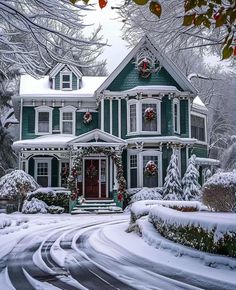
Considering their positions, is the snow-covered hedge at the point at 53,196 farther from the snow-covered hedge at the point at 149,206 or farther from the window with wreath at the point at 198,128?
the window with wreath at the point at 198,128

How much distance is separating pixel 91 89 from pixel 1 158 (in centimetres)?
1163

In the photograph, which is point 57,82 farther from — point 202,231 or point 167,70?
point 202,231

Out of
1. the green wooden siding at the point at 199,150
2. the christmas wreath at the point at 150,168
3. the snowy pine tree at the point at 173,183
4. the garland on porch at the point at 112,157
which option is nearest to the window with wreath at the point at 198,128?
the green wooden siding at the point at 199,150

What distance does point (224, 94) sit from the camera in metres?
44.8

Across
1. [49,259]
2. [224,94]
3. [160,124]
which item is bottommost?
[49,259]

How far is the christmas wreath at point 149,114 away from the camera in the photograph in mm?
24672

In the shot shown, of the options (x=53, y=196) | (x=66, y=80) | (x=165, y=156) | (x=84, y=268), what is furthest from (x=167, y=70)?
(x=84, y=268)

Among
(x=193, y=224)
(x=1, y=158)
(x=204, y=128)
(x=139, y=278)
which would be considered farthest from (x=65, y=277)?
(x=1, y=158)

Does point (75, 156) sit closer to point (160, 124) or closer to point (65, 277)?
point (160, 124)

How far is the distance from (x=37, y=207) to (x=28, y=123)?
671 cm

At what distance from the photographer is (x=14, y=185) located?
74.5ft

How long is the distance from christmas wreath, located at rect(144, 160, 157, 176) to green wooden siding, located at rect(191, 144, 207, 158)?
4458 mm

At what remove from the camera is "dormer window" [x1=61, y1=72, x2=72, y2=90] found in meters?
28.1

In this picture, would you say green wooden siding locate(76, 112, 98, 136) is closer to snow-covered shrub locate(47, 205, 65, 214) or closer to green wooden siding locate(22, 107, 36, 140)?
green wooden siding locate(22, 107, 36, 140)
